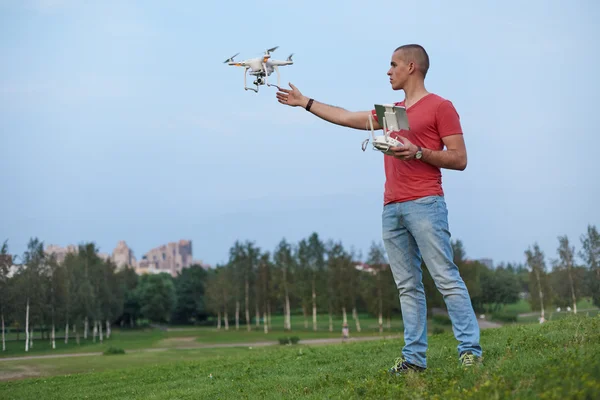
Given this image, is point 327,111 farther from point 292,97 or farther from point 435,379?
point 435,379

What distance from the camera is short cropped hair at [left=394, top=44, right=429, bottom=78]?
6277 millimetres

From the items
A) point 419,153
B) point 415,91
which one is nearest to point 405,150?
point 419,153

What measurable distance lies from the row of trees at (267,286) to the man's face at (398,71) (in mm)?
48975

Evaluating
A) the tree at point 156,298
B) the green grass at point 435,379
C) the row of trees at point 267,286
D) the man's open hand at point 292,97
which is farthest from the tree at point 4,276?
the man's open hand at point 292,97

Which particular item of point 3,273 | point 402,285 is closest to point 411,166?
point 402,285

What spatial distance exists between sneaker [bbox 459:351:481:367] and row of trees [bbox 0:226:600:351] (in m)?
49.5

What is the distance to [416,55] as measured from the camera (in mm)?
6273

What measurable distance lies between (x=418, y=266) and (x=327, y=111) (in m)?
→ 2.01

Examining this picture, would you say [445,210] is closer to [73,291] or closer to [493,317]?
[73,291]

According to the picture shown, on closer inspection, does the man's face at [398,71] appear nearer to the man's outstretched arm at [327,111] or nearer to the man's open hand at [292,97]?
the man's outstretched arm at [327,111]

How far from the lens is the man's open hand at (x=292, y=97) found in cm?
711

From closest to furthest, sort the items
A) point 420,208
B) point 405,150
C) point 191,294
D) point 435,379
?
point 435,379 < point 405,150 < point 420,208 < point 191,294

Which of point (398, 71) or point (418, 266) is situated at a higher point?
point (398, 71)

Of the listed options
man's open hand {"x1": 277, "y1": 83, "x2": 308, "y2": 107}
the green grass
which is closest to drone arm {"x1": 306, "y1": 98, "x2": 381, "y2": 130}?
man's open hand {"x1": 277, "y1": 83, "x2": 308, "y2": 107}
